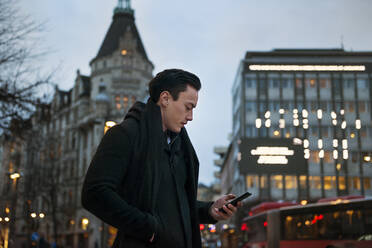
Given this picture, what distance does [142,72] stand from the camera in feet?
221

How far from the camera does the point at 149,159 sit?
2.55m

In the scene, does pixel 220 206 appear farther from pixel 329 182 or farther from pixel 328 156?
pixel 329 182

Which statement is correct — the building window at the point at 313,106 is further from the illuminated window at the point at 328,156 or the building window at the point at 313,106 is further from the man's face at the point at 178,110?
the man's face at the point at 178,110

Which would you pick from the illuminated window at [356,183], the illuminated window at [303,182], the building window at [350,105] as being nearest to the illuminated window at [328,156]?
the illuminated window at [303,182]

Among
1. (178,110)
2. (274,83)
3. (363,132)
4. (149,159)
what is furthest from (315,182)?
(149,159)

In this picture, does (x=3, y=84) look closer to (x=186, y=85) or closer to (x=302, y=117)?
(x=186, y=85)

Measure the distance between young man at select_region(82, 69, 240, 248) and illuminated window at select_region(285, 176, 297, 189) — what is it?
5302 centimetres

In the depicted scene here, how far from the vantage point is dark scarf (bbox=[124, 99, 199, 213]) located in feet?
8.16

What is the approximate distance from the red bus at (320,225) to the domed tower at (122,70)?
41804 mm

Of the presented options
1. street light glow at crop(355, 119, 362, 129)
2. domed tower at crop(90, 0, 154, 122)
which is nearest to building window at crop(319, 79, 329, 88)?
street light glow at crop(355, 119, 362, 129)

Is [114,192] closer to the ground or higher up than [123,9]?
closer to the ground

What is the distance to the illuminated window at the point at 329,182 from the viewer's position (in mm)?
54406

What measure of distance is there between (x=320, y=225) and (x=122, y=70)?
48.6m

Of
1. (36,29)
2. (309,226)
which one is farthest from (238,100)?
(36,29)
